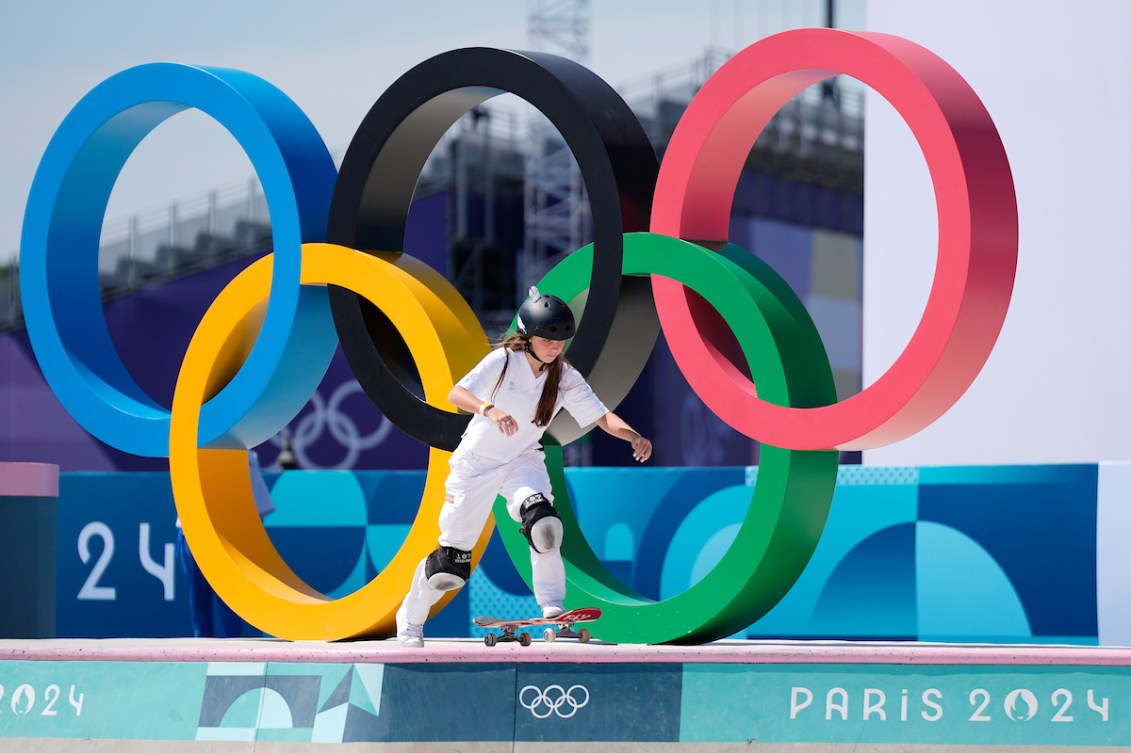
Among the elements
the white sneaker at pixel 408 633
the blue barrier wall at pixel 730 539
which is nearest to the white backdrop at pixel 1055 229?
the blue barrier wall at pixel 730 539

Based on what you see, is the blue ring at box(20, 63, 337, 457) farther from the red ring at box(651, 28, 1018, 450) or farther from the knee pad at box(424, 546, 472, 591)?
the red ring at box(651, 28, 1018, 450)

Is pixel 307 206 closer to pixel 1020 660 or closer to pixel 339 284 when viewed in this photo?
pixel 339 284

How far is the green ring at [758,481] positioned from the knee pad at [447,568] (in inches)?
33.7

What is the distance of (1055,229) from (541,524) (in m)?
7.40

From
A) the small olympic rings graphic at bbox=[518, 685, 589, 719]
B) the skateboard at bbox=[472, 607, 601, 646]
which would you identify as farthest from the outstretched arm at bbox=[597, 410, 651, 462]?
the small olympic rings graphic at bbox=[518, 685, 589, 719]

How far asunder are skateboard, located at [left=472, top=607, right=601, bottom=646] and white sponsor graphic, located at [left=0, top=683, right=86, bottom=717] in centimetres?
219

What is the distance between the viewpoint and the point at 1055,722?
314 inches

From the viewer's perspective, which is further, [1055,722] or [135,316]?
[135,316]

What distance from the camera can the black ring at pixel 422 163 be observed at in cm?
997

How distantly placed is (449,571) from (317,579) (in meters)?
4.81

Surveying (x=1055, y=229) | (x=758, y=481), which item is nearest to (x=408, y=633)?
(x=758, y=481)

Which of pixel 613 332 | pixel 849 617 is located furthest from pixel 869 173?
pixel 613 332

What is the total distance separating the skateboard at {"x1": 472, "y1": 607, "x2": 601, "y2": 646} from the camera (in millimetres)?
9102

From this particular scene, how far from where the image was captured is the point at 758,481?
31.5 feet
